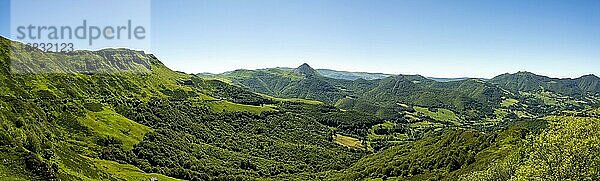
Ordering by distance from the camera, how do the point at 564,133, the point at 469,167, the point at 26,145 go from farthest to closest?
the point at 469,167
the point at 26,145
the point at 564,133

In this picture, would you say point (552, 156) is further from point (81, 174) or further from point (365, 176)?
point (365, 176)

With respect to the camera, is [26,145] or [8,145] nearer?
[8,145]

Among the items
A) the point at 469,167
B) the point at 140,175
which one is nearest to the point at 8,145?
the point at 140,175

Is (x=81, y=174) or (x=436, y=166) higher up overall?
(x=81, y=174)

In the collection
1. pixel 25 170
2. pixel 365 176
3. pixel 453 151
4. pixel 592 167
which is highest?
pixel 592 167

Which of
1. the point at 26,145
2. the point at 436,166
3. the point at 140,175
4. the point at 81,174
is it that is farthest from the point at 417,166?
the point at 26,145

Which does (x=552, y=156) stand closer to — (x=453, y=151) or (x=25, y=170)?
(x=25, y=170)

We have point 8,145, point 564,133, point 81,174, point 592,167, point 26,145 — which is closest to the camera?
point 592,167

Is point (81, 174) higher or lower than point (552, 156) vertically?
lower

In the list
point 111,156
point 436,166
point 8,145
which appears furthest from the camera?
point 111,156
